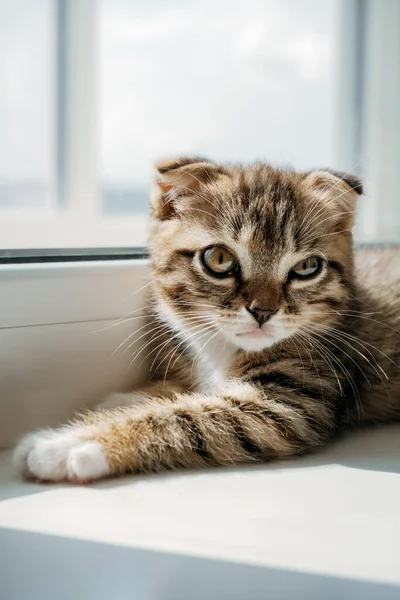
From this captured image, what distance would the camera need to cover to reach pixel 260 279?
1.08 meters

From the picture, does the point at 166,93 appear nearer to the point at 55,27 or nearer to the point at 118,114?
the point at 118,114

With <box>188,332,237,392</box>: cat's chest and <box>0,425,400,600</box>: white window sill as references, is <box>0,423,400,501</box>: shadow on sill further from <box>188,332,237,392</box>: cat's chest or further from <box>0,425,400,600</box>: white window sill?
<box>188,332,237,392</box>: cat's chest

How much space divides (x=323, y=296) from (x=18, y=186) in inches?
23.1

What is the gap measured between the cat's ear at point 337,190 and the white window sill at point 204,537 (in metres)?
0.46

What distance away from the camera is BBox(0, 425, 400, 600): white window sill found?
26.5 inches

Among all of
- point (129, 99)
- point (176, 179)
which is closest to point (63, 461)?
point (176, 179)

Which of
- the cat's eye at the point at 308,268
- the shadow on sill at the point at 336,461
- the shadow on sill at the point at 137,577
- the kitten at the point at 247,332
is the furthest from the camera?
the cat's eye at the point at 308,268

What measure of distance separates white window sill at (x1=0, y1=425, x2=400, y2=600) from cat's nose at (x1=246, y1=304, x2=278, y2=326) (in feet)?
0.76

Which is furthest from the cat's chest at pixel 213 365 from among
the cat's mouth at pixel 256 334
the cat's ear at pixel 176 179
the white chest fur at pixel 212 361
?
the cat's ear at pixel 176 179

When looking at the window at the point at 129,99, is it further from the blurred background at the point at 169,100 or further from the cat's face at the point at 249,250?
the cat's face at the point at 249,250

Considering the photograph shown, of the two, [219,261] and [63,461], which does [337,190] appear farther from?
[63,461]

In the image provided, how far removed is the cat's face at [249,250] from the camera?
3.56 feet

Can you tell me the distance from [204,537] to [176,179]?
61 cm

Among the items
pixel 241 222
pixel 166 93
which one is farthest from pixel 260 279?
pixel 166 93
